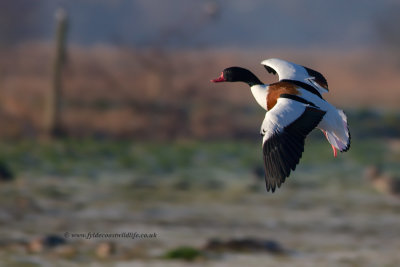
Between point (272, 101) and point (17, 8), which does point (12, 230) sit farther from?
point (17, 8)

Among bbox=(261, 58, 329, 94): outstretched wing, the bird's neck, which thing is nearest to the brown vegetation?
bbox=(261, 58, 329, 94): outstretched wing

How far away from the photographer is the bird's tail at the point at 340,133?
11.4 m

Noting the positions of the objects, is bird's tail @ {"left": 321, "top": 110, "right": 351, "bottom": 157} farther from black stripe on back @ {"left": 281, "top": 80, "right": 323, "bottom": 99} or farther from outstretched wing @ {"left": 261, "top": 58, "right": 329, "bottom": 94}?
outstretched wing @ {"left": 261, "top": 58, "right": 329, "bottom": 94}

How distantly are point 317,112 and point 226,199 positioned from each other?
38.5 ft

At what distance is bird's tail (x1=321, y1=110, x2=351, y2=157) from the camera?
11.4 metres

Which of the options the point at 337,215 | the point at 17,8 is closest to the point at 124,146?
the point at 337,215

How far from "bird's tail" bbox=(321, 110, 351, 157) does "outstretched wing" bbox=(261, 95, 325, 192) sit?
1.56 feet

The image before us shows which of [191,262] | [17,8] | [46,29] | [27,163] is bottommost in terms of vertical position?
[191,262]

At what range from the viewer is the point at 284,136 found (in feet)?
35.5

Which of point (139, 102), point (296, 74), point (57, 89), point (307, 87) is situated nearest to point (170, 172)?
point (57, 89)

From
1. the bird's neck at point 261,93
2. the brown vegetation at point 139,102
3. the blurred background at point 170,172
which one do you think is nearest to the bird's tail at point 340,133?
the bird's neck at point 261,93

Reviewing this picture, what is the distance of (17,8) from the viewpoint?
63.0m

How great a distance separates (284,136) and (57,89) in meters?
17.8

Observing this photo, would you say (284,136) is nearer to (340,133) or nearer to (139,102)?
(340,133)
